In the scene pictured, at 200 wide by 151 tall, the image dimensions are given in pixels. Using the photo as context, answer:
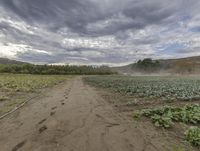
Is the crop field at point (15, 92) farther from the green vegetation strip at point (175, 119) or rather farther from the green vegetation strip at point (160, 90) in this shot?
the green vegetation strip at point (160, 90)

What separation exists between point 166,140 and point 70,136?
2554 millimetres

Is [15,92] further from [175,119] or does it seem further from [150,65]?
[150,65]

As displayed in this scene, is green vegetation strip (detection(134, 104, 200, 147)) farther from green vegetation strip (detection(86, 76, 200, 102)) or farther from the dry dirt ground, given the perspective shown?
green vegetation strip (detection(86, 76, 200, 102))

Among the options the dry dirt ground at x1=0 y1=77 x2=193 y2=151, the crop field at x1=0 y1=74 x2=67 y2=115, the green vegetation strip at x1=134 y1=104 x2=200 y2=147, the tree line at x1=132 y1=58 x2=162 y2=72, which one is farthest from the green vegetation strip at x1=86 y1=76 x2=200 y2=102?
the tree line at x1=132 y1=58 x2=162 y2=72

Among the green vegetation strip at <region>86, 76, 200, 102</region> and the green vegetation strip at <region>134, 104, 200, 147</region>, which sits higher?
the green vegetation strip at <region>134, 104, 200, 147</region>

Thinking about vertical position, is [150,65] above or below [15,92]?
above

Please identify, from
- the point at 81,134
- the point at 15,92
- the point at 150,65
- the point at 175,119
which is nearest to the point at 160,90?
the point at 175,119

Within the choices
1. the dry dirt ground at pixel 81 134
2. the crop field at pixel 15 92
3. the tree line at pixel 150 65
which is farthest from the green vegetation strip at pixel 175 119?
the tree line at pixel 150 65

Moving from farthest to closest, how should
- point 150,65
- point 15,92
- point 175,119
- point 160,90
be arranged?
1. point 150,65
2. point 15,92
3. point 160,90
4. point 175,119

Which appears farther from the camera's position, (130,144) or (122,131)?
(122,131)

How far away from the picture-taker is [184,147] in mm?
4074

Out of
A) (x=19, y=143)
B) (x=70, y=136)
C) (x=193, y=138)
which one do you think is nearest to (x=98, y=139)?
(x=70, y=136)

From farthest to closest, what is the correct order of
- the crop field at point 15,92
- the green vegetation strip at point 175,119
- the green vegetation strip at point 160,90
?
the green vegetation strip at point 160,90 → the crop field at point 15,92 → the green vegetation strip at point 175,119

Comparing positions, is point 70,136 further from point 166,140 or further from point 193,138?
point 193,138
